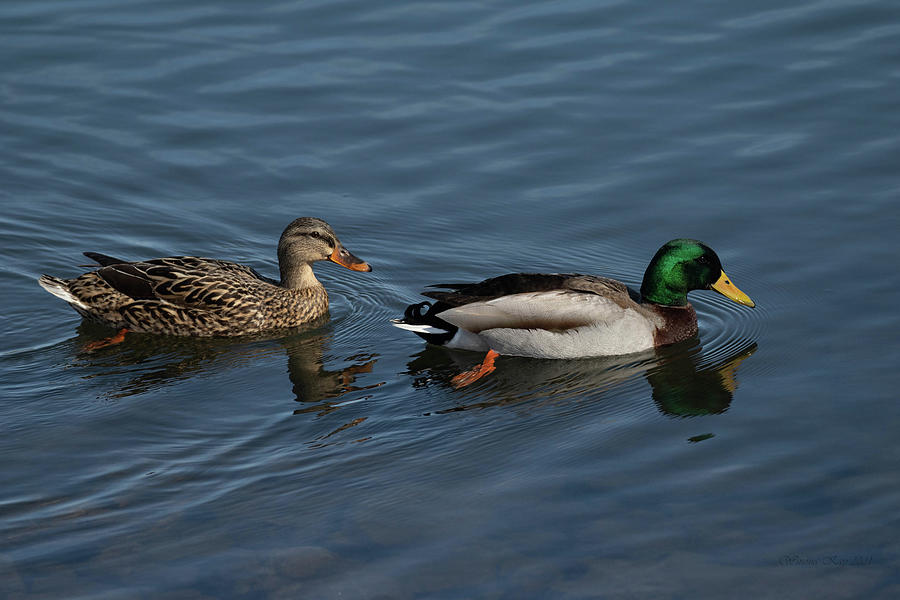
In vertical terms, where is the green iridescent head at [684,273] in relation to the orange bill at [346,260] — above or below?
below

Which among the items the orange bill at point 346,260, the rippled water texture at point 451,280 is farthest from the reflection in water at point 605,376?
the orange bill at point 346,260

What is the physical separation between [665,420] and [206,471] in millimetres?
2880

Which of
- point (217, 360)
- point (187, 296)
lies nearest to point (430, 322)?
point (217, 360)

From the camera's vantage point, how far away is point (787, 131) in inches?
498

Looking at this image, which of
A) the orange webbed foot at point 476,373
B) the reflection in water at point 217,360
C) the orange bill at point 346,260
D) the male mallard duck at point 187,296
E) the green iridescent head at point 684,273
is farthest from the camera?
the orange bill at point 346,260

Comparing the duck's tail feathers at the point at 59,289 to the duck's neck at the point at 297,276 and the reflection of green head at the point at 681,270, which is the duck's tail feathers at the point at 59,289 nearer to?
the duck's neck at the point at 297,276

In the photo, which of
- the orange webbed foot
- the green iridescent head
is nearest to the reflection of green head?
the green iridescent head

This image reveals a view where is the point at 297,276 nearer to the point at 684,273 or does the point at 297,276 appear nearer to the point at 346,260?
the point at 346,260

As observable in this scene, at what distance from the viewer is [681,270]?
10.1 metres

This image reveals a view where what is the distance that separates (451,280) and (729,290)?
2.34 metres

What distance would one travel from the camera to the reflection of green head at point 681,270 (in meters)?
10.0

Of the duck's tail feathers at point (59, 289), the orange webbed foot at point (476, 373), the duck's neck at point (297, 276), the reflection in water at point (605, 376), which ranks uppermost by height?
the duck's tail feathers at point (59, 289)

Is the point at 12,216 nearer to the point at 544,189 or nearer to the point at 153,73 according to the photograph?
the point at 153,73

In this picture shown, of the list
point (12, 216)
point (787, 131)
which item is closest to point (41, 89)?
point (12, 216)
